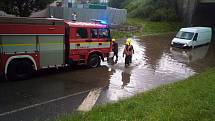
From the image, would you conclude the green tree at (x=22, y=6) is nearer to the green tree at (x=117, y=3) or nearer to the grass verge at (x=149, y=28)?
the grass verge at (x=149, y=28)

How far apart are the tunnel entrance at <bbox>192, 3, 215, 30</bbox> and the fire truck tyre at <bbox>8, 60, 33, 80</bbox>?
39.5m

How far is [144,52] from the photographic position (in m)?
29.4

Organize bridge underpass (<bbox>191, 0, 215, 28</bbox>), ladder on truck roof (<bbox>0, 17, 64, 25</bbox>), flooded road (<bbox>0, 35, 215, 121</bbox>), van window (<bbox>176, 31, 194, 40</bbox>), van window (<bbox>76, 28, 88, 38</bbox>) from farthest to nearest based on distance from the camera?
1. bridge underpass (<bbox>191, 0, 215, 28</bbox>)
2. van window (<bbox>176, 31, 194, 40</bbox>)
3. van window (<bbox>76, 28, 88, 38</bbox>)
4. ladder on truck roof (<bbox>0, 17, 64, 25</bbox>)
5. flooded road (<bbox>0, 35, 215, 121</bbox>)

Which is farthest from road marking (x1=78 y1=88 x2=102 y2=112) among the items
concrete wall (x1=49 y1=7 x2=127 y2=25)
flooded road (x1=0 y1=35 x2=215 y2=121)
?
concrete wall (x1=49 y1=7 x2=127 y2=25)

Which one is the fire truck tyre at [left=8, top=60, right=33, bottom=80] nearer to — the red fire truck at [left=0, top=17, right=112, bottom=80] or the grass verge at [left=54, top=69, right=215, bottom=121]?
the red fire truck at [left=0, top=17, right=112, bottom=80]

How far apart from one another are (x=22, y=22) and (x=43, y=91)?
11.2 feet

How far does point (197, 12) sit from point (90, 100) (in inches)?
1664

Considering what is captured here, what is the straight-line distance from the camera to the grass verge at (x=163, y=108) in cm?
959

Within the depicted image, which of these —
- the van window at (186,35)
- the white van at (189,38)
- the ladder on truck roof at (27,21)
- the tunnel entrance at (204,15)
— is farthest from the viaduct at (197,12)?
the ladder on truck roof at (27,21)

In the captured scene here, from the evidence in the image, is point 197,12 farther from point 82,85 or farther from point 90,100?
point 90,100

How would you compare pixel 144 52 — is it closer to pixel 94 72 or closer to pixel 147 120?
pixel 94 72

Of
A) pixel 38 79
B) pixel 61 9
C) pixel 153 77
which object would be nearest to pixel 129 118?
pixel 38 79

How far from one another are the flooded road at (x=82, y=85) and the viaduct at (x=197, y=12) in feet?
89.2

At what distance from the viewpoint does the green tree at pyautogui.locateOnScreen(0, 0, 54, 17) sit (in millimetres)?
23506
